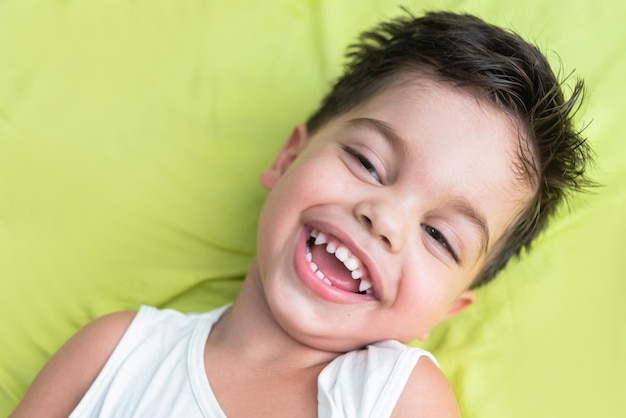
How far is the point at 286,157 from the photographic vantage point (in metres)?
1.58

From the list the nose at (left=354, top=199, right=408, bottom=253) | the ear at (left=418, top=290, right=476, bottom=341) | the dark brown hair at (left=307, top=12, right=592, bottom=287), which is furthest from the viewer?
the ear at (left=418, top=290, right=476, bottom=341)

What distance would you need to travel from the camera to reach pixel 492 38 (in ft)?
4.84

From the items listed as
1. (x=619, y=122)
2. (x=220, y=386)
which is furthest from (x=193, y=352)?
(x=619, y=122)

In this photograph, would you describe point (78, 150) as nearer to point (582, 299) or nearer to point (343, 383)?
point (343, 383)

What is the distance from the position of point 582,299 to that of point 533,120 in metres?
0.40

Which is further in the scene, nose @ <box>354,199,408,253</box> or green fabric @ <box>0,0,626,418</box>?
green fabric @ <box>0,0,626,418</box>

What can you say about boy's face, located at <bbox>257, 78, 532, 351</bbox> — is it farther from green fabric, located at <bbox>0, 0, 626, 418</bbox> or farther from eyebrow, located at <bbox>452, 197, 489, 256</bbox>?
green fabric, located at <bbox>0, 0, 626, 418</bbox>

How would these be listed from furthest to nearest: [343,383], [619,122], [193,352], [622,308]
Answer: [619,122] < [622,308] < [193,352] < [343,383]

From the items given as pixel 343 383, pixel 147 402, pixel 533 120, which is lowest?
pixel 147 402

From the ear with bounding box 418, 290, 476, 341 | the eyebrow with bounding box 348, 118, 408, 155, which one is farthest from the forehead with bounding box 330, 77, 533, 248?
the ear with bounding box 418, 290, 476, 341

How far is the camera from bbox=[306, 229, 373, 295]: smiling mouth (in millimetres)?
1294

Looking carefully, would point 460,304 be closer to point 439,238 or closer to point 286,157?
point 439,238

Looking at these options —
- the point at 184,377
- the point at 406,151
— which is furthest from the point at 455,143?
the point at 184,377

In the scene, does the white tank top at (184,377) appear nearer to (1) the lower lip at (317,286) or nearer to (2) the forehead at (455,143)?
(1) the lower lip at (317,286)
